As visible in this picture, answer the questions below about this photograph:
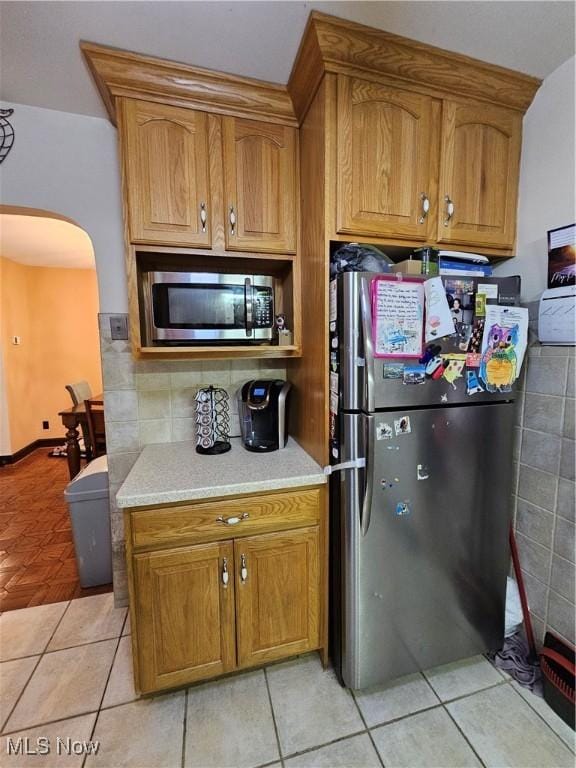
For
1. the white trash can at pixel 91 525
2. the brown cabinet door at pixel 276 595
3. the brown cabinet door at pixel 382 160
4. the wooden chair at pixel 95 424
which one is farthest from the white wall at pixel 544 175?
the wooden chair at pixel 95 424

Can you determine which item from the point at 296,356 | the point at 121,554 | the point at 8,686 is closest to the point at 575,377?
the point at 296,356

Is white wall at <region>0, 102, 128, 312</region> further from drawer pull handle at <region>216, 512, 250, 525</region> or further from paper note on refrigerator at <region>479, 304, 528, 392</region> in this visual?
paper note on refrigerator at <region>479, 304, 528, 392</region>

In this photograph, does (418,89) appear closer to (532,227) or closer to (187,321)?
(532,227)

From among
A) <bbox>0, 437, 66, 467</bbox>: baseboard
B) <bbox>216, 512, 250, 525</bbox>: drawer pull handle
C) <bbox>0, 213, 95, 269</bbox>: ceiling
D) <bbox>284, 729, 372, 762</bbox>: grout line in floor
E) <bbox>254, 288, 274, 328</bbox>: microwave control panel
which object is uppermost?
<bbox>0, 213, 95, 269</bbox>: ceiling

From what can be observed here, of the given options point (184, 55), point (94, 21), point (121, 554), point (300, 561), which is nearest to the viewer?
point (94, 21)

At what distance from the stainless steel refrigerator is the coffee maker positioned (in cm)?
35

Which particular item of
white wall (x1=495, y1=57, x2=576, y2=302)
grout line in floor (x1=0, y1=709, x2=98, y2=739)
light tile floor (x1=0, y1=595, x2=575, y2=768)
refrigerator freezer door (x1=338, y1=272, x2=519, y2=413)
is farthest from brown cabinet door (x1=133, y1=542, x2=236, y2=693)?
white wall (x1=495, y1=57, x2=576, y2=302)

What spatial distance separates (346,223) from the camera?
126cm

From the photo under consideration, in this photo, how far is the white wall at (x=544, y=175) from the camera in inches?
51.2

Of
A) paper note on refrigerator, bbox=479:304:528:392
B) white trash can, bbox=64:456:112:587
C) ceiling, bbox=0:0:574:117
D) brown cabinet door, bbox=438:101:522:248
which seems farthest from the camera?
white trash can, bbox=64:456:112:587

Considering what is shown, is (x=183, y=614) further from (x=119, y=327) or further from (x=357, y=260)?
(x=357, y=260)

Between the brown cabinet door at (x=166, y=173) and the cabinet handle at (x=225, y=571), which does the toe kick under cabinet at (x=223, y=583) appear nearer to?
the cabinet handle at (x=225, y=571)

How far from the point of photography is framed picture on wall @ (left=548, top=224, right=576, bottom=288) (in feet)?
4.05

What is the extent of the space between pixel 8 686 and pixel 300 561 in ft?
4.29
